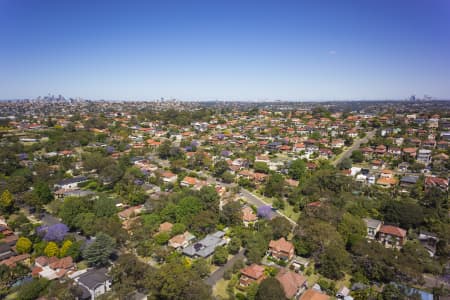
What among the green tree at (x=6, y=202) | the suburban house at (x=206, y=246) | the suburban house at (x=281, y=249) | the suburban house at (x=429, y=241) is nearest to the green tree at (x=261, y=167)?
the suburban house at (x=206, y=246)

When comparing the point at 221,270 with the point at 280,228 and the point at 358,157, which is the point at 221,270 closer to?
the point at 280,228

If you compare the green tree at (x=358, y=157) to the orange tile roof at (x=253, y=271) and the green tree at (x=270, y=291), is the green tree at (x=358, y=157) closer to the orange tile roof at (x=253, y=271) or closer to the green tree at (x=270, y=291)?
the orange tile roof at (x=253, y=271)

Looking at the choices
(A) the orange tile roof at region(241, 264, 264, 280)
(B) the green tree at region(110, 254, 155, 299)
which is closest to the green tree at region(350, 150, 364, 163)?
(A) the orange tile roof at region(241, 264, 264, 280)

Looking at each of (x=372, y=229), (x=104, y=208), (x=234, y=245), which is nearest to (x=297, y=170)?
(x=372, y=229)

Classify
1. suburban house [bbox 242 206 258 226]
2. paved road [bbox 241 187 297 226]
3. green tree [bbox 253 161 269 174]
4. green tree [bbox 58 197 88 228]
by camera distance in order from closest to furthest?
green tree [bbox 58 197 88 228] < suburban house [bbox 242 206 258 226] < paved road [bbox 241 187 297 226] < green tree [bbox 253 161 269 174]

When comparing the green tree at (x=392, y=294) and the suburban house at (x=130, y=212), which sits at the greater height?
the green tree at (x=392, y=294)

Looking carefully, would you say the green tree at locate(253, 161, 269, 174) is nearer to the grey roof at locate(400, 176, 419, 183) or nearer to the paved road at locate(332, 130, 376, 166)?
the paved road at locate(332, 130, 376, 166)
